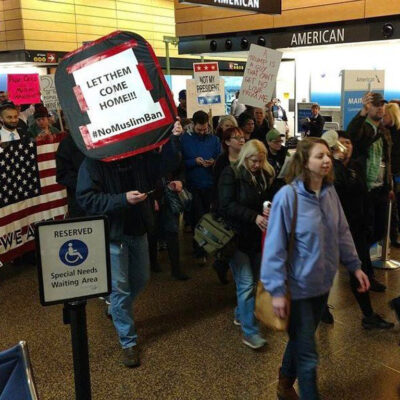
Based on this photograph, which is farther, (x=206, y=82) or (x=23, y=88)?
(x=23, y=88)

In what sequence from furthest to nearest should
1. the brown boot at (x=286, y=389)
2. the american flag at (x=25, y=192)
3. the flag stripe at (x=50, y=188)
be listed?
the flag stripe at (x=50, y=188), the american flag at (x=25, y=192), the brown boot at (x=286, y=389)

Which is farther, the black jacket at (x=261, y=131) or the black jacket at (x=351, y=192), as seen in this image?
the black jacket at (x=261, y=131)

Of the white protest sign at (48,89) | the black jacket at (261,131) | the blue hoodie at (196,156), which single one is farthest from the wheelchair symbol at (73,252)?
the white protest sign at (48,89)

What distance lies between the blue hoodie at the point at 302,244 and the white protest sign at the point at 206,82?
496cm

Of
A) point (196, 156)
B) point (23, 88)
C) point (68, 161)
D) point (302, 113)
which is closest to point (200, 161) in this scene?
point (196, 156)

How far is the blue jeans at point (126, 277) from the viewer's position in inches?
143

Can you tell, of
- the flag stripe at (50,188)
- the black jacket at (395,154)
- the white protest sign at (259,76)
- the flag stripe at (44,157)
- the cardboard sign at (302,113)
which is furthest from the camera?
the cardboard sign at (302,113)

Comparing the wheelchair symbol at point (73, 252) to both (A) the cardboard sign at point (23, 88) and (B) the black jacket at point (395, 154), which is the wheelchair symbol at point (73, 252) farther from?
(A) the cardboard sign at point (23, 88)

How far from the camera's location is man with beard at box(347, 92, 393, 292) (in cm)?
516

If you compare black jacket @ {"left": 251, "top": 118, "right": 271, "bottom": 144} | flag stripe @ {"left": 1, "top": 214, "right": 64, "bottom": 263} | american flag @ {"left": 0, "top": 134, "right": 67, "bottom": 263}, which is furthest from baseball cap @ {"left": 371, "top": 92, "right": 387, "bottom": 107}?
flag stripe @ {"left": 1, "top": 214, "right": 64, "bottom": 263}

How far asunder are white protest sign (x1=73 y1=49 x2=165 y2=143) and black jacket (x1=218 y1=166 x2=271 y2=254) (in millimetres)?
844

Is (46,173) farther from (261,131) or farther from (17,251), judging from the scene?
(261,131)

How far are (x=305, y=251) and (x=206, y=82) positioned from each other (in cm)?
522

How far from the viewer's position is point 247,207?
152 inches
